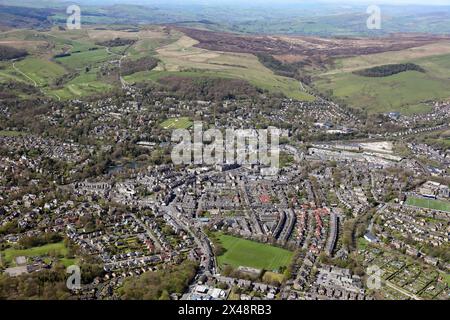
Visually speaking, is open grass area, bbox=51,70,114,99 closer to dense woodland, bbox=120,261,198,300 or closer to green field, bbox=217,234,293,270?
green field, bbox=217,234,293,270

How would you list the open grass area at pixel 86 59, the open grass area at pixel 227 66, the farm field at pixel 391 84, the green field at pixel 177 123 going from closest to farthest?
the green field at pixel 177 123, the farm field at pixel 391 84, the open grass area at pixel 227 66, the open grass area at pixel 86 59

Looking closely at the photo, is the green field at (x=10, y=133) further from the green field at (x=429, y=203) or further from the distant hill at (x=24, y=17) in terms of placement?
the distant hill at (x=24, y=17)

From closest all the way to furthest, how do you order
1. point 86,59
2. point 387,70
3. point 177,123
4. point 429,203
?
point 429,203 → point 177,123 → point 387,70 → point 86,59

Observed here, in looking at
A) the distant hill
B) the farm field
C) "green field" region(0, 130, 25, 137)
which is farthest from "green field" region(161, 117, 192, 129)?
the distant hill

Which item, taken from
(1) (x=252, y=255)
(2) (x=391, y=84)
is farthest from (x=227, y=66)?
(1) (x=252, y=255)

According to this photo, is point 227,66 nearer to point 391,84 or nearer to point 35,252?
point 391,84

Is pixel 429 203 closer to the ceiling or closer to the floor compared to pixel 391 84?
closer to the floor

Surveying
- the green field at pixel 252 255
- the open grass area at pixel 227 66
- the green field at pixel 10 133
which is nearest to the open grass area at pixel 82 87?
the open grass area at pixel 227 66
